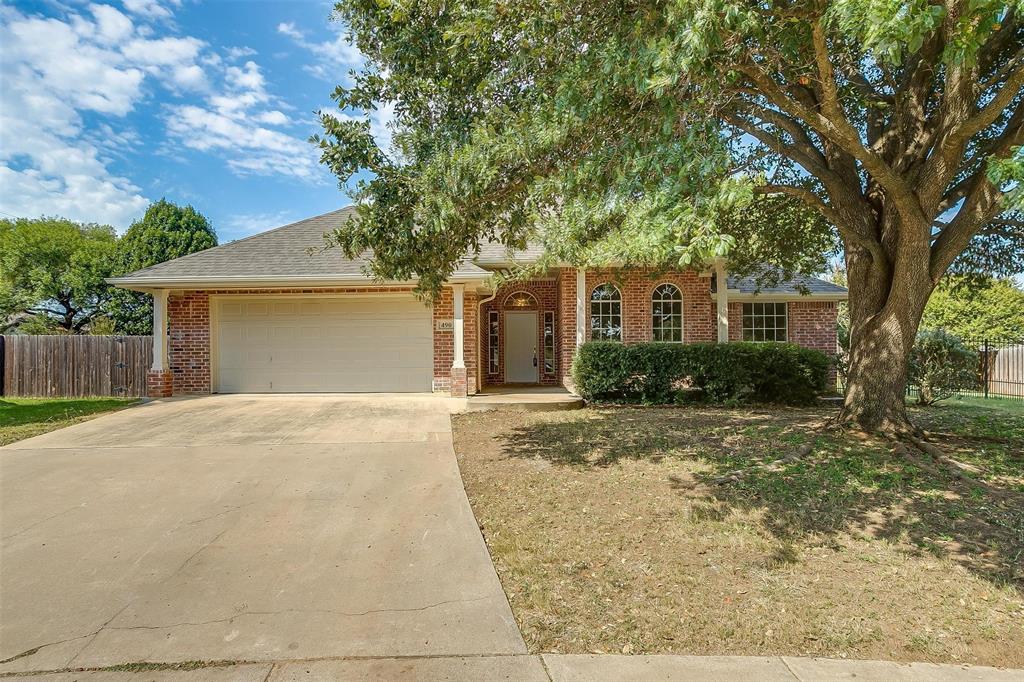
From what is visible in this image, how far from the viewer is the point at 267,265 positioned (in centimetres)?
1133

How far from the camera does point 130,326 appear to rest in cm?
1808

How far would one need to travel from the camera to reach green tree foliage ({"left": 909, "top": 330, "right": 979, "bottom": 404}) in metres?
9.91

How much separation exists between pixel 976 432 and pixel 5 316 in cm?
2866

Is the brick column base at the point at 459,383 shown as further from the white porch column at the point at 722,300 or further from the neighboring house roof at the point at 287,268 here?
the white porch column at the point at 722,300

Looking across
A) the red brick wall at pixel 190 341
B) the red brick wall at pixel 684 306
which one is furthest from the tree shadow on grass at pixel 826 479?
the red brick wall at pixel 190 341

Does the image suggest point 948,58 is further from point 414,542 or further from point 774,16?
point 414,542

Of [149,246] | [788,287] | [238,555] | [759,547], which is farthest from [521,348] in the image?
[149,246]

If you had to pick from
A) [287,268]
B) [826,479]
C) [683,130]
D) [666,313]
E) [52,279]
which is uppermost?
[52,279]

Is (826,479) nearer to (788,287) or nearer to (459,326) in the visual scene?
(459,326)

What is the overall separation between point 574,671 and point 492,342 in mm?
11545

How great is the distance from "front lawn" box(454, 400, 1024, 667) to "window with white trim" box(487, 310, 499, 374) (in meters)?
7.04

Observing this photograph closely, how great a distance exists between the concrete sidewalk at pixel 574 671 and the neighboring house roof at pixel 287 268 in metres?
8.00

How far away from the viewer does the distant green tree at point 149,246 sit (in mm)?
17922

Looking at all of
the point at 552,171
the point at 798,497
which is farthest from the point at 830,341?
the point at 552,171
